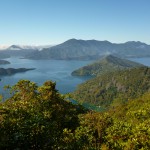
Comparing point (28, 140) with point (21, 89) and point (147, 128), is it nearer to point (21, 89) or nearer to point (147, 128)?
point (147, 128)

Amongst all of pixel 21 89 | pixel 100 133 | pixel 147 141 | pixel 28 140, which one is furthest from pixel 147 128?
pixel 21 89

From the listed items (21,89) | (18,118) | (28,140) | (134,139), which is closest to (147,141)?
(134,139)

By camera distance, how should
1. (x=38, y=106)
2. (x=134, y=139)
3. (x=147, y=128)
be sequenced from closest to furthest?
1. (x=134, y=139)
2. (x=147, y=128)
3. (x=38, y=106)

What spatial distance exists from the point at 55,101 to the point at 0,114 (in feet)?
48.7

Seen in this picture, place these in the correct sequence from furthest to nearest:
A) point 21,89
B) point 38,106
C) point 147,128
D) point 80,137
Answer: point 21,89 < point 38,106 < point 80,137 < point 147,128

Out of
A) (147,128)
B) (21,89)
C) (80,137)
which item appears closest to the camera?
(147,128)

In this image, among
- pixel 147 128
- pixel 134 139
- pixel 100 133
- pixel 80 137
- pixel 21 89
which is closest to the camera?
pixel 134 139

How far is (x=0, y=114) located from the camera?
31141mm

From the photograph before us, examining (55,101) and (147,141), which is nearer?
(147,141)

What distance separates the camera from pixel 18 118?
3266 centimetres

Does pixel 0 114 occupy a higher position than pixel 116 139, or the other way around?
pixel 0 114

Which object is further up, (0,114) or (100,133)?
(0,114)

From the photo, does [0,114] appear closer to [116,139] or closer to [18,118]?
[18,118]

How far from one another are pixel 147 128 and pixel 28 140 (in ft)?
39.7
